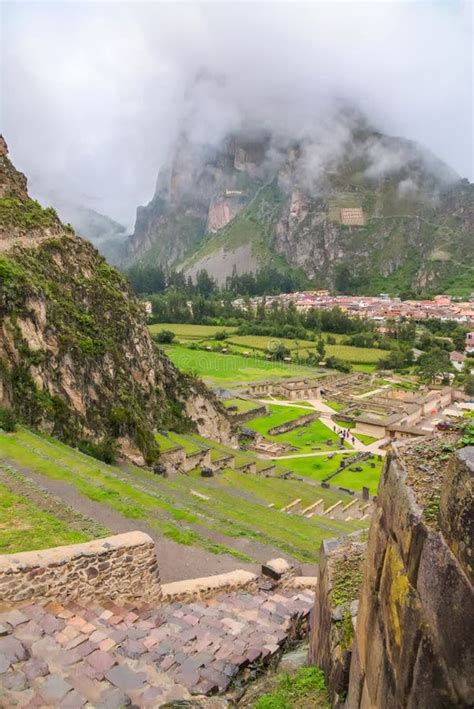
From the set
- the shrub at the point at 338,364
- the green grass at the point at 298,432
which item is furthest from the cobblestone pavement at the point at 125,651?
the shrub at the point at 338,364

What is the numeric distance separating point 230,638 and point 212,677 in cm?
135

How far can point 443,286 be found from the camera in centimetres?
19762

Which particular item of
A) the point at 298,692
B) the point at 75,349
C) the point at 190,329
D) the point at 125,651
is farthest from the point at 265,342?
the point at 298,692

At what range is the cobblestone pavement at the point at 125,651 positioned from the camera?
6.17 meters

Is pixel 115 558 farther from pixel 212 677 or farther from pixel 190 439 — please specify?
pixel 190 439

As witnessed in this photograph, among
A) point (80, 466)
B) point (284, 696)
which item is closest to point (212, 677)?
point (284, 696)

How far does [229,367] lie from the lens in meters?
87.3

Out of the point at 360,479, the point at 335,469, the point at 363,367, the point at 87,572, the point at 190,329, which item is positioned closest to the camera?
the point at 87,572

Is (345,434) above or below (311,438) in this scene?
above

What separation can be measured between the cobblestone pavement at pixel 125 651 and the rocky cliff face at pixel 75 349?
1380 cm

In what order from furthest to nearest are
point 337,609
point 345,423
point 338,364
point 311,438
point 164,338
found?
point 164,338
point 338,364
point 345,423
point 311,438
point 337,609

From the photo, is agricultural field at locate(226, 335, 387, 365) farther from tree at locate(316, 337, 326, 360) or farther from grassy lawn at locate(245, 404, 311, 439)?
grassy lawn at locate(245, 404, 311, 439)

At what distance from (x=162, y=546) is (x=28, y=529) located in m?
3.81

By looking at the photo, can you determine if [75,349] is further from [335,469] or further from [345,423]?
[345,423]
